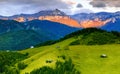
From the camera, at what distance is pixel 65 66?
18800cm

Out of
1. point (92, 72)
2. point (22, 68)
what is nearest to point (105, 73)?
point (92, 72)

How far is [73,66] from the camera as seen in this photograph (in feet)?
609

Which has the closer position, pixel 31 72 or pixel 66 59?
pixel 31 72

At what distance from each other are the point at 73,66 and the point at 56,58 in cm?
1699

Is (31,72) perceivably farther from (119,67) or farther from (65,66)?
(119,67)

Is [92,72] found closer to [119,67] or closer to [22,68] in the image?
[119,67]

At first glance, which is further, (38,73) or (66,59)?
(66,59)

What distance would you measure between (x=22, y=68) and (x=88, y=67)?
39208mm

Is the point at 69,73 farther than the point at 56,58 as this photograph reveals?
No

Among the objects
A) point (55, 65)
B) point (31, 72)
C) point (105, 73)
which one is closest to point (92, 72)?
point (105, 73)

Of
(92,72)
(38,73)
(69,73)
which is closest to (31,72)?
(38,73)

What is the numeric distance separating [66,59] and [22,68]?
26468 mm

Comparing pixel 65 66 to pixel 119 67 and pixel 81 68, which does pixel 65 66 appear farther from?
pixel 119 67

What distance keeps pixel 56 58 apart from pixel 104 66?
28.6m
